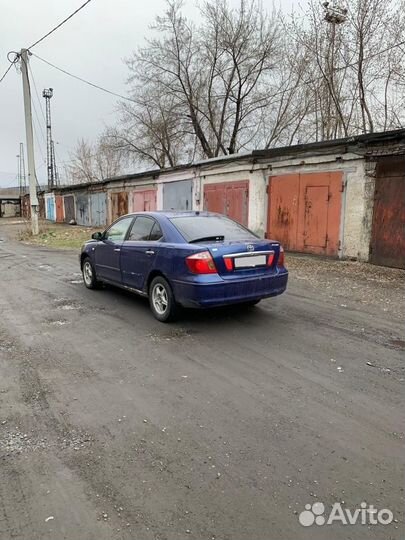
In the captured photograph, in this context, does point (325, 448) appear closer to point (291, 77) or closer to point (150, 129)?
point (291, 77)

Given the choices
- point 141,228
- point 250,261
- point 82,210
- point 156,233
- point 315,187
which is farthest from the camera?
point 82,210

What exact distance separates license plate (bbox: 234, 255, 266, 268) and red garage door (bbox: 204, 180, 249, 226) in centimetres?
944

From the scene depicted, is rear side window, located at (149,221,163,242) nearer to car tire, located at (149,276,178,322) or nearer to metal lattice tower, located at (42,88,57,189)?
car tire, located at (149,276,178,322)

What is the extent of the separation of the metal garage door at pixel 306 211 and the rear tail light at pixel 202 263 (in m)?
7.28

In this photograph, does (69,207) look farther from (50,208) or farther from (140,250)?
(140,250)

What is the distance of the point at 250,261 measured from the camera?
5.23 metres

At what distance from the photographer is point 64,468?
8.32ft

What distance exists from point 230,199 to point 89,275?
29.0 ft

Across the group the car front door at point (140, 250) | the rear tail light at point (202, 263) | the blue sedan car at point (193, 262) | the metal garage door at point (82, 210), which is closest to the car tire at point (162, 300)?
the blue sedan car at point (193, 262)

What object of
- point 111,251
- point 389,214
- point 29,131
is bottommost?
point 111,251

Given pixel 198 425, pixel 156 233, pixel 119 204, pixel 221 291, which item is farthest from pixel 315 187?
pixel 119 204

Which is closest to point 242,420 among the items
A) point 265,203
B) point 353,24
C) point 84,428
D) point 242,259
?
point 84,428

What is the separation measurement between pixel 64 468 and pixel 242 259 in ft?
10.6

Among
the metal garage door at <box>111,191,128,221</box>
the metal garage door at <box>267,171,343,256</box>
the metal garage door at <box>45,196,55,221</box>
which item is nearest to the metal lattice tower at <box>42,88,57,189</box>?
the metal garage door at <box>45,196,55,221</box>
